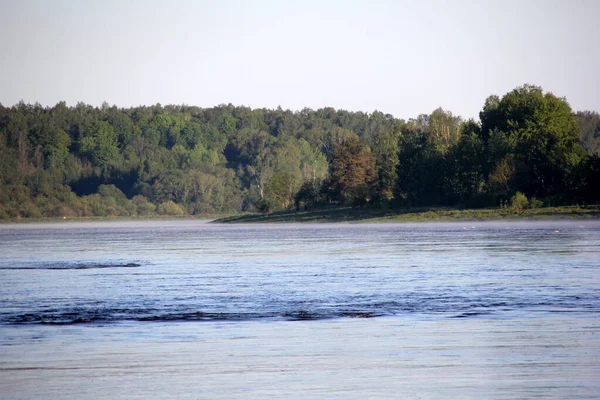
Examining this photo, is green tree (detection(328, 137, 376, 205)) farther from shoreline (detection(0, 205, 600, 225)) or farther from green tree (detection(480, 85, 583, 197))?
green tree (detection(480, 85, 583, 197))

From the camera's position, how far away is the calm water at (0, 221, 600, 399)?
41.3ft

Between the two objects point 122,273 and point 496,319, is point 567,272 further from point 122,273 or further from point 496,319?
point 122,273

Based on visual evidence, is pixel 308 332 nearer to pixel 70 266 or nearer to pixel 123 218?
pixel 70 266

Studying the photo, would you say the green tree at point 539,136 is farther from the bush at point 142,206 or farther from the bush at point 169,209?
the bush at point 142,206

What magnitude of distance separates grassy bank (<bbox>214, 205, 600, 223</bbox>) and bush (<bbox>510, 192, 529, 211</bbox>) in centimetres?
54

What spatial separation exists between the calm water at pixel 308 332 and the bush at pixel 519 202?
200ft

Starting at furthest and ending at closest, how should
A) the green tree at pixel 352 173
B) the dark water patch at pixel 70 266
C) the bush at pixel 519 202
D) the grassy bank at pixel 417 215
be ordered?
the green tree at pixel 352 173 → the bush at pixel 519 202 → the grassy bank at pixel 417 215 → the dark water patch at pixel 70 266

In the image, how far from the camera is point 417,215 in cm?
10262

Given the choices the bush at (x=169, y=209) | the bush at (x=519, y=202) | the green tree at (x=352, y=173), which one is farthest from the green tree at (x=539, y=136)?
the bush at (x=169, y=209)

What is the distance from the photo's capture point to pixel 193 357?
587 inches

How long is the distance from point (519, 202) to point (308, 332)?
7943cm

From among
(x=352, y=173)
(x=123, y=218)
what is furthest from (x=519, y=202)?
(x=123, y=218)

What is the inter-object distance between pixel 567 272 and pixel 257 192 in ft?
559

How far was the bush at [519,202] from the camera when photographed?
308 feet
